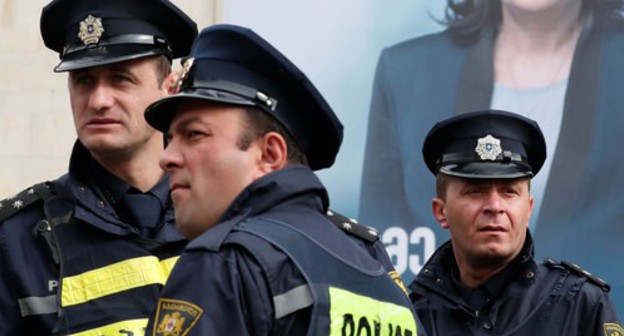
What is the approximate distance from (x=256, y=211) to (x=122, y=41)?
125cm

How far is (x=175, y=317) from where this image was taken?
2963mm

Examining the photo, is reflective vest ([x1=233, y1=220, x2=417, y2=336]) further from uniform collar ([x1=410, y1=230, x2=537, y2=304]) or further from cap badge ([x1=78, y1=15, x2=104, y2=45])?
uniform collar ([x1=410, y1=230, x2=537, y2=304])

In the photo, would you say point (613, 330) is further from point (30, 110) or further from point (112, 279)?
point (30, 110)

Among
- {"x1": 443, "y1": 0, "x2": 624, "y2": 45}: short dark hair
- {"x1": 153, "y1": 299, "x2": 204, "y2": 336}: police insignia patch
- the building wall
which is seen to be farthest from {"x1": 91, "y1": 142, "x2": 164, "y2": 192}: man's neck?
the building wall

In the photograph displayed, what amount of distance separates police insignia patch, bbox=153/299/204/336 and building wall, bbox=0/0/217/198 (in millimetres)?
5298

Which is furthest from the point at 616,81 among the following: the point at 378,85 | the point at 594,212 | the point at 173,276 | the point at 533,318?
the point at 173,276

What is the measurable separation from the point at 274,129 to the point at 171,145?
22cm

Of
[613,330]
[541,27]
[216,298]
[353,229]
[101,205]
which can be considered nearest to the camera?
[216,298]

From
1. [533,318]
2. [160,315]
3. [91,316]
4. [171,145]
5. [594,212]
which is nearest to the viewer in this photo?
[160,315]

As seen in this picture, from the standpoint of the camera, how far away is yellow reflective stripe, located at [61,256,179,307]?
13.0 feet

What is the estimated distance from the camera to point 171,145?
3273 millimetres

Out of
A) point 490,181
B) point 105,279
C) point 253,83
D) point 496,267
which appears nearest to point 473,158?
point 490,181

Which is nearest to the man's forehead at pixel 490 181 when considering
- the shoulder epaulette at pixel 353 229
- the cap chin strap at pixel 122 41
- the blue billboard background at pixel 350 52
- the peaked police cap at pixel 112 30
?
the shoulder epaulette at pixel 353 229

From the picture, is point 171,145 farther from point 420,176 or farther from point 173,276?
point 420,176
